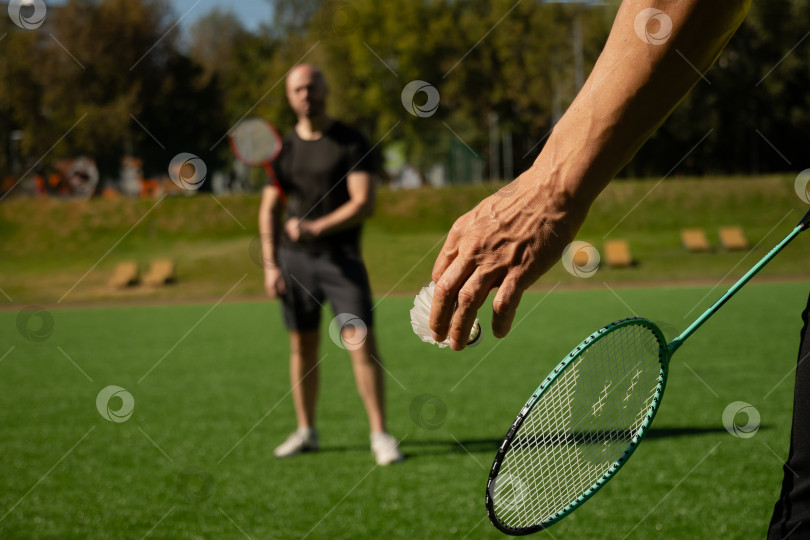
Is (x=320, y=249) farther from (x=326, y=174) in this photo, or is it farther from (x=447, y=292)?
(x=447, y=292)

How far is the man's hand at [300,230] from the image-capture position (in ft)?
17.8

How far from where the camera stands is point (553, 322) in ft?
40.0

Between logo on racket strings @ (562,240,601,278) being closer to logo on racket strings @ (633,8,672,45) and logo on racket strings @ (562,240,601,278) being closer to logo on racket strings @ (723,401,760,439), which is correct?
logo on racket strings @ (723,401,760,439)

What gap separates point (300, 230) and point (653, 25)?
4069 mm

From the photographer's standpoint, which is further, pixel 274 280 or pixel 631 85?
pixel 274 280

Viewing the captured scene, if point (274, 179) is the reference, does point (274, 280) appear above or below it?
below

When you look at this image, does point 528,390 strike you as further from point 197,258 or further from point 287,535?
point 197,258

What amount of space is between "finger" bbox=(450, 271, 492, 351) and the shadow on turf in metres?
3.76

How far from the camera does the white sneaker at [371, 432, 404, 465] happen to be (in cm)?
515

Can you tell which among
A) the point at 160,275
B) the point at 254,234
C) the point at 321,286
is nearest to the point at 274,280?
the point at 321,286

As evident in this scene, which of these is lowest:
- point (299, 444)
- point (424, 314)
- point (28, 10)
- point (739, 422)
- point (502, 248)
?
point (739, 422)

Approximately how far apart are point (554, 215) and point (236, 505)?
3.29 m

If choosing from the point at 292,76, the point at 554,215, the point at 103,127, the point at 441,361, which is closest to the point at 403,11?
the point at 103,127

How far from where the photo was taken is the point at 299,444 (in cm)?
549
